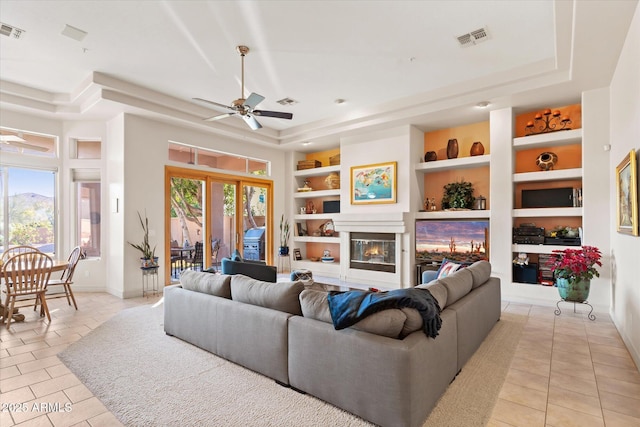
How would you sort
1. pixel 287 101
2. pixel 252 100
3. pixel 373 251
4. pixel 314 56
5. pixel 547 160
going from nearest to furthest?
pixel 252 100, pixel 314 56, pixel 547 160, pixel 287 101, pixel 373 251

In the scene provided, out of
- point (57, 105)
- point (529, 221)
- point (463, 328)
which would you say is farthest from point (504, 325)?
point (57, 105)

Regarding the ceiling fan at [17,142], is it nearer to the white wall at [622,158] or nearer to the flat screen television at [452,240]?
the flat screen television at [452,240]

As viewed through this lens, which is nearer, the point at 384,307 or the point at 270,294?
the point at 384,307

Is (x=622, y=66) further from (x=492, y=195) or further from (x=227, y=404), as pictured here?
(x=227, y=404)

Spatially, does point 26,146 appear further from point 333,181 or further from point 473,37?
point 473,37

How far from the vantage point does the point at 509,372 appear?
284 centimetres

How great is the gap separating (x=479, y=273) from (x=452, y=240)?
245cm

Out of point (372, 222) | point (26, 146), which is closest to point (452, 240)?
point (372, 222)

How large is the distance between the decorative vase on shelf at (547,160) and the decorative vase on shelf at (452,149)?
4.36 ft

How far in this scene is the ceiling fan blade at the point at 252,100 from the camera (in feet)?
12.6

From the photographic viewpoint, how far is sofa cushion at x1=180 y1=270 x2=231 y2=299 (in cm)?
322

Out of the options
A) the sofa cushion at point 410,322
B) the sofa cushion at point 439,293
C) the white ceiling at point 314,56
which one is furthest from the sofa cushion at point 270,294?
the white ceiling at point 314,56

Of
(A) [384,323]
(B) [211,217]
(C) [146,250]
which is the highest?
(B) [211,217]

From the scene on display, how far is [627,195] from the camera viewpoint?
10.6 ft
